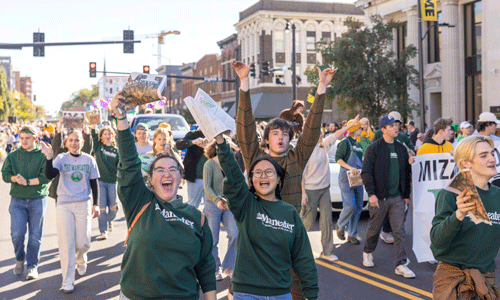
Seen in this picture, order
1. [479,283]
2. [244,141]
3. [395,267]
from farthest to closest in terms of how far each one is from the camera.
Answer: [395,267] → [244,141] → [479,283]

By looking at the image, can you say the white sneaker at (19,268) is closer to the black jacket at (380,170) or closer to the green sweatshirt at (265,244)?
the black jacket at (380,170)

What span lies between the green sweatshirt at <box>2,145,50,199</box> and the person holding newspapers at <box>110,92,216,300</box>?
4546mm

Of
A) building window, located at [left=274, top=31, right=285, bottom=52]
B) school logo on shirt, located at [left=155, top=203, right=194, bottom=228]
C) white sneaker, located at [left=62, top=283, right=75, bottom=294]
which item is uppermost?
building window, located at [left=274, top=31, right=285, bottom=52]

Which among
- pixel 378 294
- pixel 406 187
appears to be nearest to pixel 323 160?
pixel 406 187

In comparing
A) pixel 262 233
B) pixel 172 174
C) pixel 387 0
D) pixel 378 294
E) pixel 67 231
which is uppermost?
pixel 387 0

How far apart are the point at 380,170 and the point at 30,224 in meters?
4.64

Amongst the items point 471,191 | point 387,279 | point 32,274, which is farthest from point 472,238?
point 32,274

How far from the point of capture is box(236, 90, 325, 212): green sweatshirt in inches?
185

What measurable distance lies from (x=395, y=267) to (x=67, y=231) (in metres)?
4.13

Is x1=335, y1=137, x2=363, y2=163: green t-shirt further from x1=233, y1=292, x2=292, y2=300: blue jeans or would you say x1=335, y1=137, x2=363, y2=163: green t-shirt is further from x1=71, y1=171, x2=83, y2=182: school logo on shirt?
x1=233, y1=292, x2=292, y2=300: blue jeans

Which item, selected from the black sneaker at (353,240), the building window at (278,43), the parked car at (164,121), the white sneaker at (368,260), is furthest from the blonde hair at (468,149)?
the building window at (278,43)

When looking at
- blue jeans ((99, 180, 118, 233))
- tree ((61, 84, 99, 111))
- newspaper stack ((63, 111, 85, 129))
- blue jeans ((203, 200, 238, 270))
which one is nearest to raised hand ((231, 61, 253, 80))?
blue jeans ((203, 200, 238, 270))

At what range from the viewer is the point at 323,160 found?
28.3 ft

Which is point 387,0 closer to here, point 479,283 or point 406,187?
point 406,187
